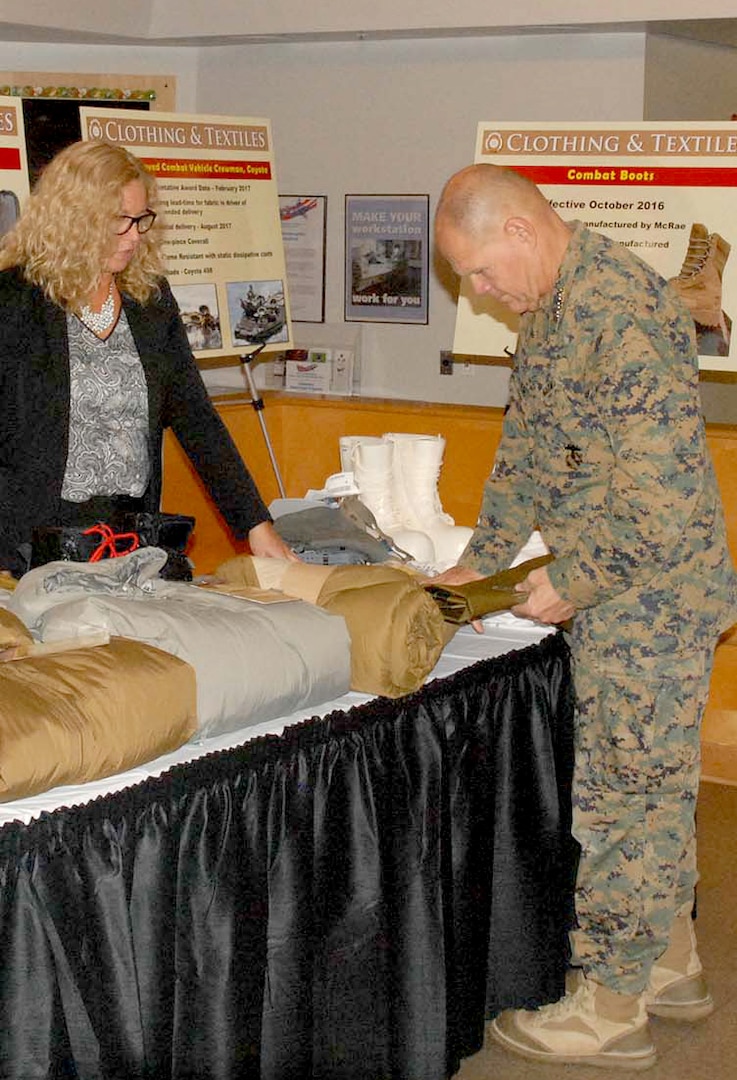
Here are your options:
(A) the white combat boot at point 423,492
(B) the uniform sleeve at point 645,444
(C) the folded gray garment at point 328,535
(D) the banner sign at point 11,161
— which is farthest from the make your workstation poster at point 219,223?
(B) the uniform sleeve at point 645,444

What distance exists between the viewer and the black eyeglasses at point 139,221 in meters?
2.48

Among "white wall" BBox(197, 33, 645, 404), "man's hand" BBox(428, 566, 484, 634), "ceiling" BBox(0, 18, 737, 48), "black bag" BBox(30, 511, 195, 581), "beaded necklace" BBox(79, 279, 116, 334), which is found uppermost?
"ceiling" BBox(0, 18, 737, 48)

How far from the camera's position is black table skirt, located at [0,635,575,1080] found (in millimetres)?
1663

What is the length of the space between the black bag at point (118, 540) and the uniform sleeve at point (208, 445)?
28 cm

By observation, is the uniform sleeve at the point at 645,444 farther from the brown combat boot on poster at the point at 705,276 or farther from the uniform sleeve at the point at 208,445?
the brown combat boot on poster at the point at 705,276

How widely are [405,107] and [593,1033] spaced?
12.4 ft

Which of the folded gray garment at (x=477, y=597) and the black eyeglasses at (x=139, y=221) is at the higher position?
the black eyeglasses at (x=139, y=221)

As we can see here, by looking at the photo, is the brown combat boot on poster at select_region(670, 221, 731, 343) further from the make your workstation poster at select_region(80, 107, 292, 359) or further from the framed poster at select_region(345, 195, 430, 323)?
the framed poster at select_region(345, 195, 430, 323)

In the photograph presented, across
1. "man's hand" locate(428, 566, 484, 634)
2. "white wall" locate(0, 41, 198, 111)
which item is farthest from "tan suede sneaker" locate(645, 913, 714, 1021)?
"white wall" locate(0, 41, 198, 111)

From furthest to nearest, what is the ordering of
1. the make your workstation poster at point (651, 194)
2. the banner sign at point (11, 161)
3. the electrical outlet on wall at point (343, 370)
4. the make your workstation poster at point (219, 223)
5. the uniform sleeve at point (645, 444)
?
the electrical outlet on wall at point (343, 370) < the make your workstation poster at point (219, 223) < the make your workstation poster at point (651, 194) < the banner sign at point (11, 161) < the uniform sleeve at point (645, 444)

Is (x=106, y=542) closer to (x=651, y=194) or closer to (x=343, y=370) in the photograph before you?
(x=651, y=194)

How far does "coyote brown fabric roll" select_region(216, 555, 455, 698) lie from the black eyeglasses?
74 centimetres

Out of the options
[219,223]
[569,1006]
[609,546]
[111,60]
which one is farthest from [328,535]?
[111,60]

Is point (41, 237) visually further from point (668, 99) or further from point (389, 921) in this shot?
point (668, 99)
